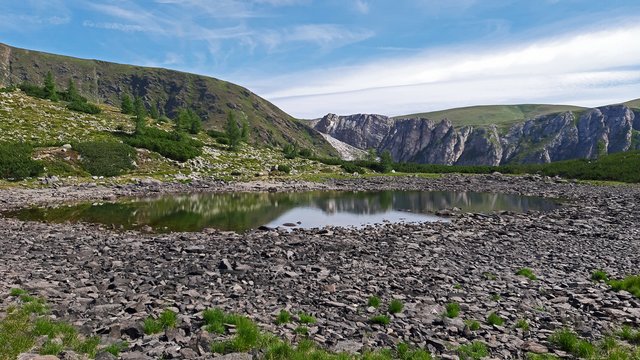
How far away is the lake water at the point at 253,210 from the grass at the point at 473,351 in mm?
26905

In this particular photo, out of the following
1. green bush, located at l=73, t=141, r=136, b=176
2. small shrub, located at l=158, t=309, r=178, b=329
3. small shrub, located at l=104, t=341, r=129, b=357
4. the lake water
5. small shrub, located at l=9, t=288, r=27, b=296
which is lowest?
the lake water

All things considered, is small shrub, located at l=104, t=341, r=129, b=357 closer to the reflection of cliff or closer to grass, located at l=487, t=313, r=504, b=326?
grass, located at l=487, t=313, r=504, b=326

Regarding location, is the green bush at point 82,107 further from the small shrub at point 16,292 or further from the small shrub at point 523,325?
the small shrub at point 523,325

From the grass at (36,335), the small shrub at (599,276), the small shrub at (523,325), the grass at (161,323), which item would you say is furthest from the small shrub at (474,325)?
the grass at (36,335)

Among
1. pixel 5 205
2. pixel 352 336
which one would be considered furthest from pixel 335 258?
pixel 5 205

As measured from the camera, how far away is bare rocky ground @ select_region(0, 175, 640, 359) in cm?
1282

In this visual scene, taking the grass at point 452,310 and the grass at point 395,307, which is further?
the grass at point 395,307

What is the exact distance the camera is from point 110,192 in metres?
56.5

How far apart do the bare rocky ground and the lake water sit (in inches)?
221

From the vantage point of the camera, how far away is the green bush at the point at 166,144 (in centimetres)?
8156

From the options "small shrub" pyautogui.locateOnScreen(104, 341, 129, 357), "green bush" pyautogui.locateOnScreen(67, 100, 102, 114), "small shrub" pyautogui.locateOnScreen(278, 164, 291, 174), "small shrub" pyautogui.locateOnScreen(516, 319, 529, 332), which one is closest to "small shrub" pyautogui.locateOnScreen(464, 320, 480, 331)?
"small shrub" pyautogui.locateOnScreen(516, 319, 529, 332)

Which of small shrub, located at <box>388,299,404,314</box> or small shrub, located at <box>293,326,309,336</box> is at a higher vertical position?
small shrub, located at <box>293,326,309,336</box>

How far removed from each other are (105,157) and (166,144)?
16228 mm

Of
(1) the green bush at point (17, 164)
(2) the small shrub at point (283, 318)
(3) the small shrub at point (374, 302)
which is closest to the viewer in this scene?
(2) the small shrub at point (283, 318)
